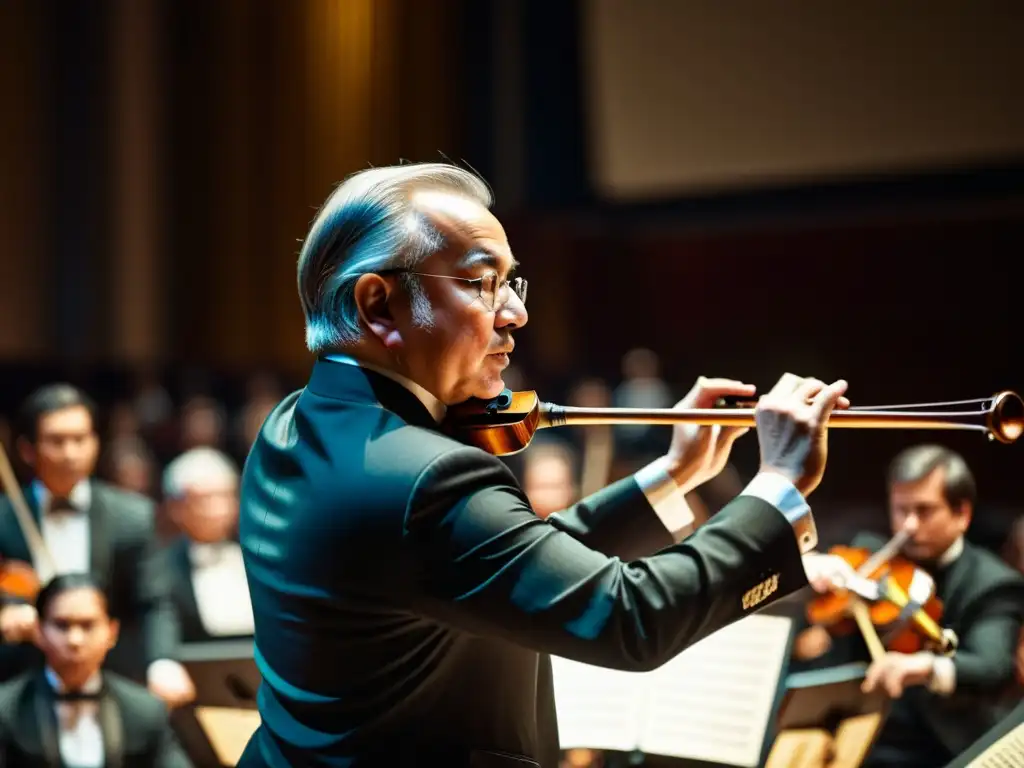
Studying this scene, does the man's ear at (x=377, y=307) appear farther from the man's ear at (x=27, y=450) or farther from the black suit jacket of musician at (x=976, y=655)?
the man's ear at (x=27, y=450)

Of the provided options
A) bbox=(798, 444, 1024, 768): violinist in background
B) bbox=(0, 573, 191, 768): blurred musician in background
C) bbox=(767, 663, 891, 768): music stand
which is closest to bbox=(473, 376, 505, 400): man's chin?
bbox=(767, 663, 891, 768): music stand

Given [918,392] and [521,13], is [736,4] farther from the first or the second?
[918,392]

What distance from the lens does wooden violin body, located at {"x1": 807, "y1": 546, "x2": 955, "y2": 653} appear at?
8.45 ft

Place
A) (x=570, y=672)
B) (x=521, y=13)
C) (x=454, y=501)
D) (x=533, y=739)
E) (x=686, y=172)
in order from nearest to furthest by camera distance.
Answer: (x=454, y=501)
(x=533, y=739)
(x=570, y=672)
(x=686, y=172)
(x=521, y=13)

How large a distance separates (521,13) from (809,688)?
769cm

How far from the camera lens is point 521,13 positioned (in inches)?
358

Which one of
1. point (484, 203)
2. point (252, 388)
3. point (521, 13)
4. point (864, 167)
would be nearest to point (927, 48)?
point (864, 167)

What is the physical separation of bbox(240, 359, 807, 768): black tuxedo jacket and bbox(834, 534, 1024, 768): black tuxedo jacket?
57.8 inches

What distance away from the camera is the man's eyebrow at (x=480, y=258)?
139cm

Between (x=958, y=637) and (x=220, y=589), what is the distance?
2.45 m

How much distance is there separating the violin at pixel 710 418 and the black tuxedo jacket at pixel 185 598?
2530mm

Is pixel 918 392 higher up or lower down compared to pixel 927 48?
lower down

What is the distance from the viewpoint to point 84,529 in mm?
3994

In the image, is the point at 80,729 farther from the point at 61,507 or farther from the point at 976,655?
the point at 976,655
